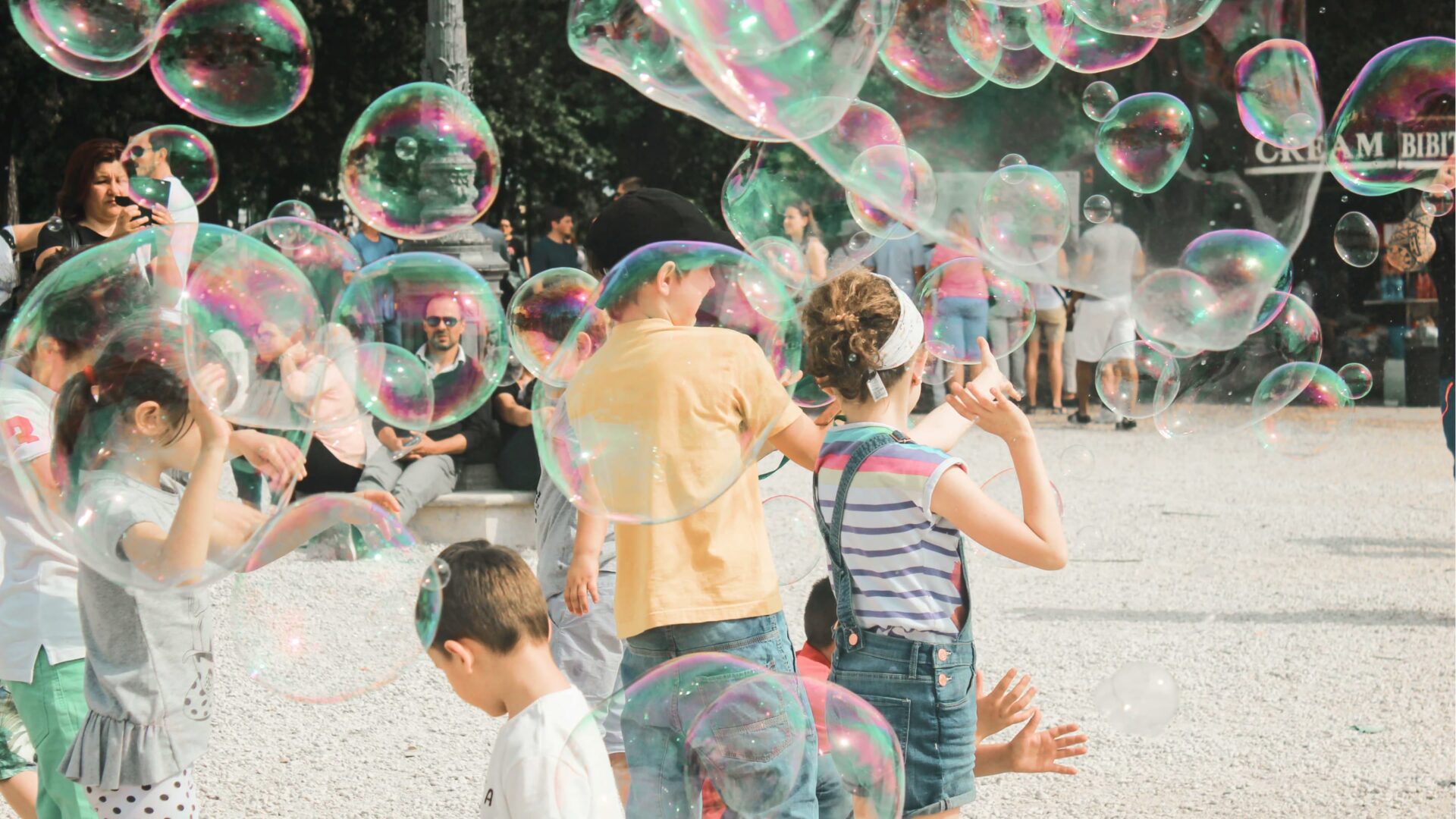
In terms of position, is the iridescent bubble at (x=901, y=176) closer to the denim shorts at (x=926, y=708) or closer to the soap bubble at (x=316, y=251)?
the denim shorts at (x=926, y=708)

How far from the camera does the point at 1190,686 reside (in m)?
4.79

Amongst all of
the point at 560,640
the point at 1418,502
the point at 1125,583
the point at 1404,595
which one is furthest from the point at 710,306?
the point at 1418,502

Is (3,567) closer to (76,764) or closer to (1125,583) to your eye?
(76,764)

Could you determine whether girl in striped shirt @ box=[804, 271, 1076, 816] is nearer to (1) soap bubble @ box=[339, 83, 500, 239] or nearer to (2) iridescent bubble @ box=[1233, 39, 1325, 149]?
(2) iridescent bubble @ box=[1233, 39, 1325, 149]

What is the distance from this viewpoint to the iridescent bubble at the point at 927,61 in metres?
3.38

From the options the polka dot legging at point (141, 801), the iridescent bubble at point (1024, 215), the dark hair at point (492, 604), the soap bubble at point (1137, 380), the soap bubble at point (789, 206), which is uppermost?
the soap bubble at point (789, 206)


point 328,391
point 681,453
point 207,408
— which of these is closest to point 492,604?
point 681,453

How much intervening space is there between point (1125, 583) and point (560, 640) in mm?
3478

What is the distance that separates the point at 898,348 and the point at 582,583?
0.93m

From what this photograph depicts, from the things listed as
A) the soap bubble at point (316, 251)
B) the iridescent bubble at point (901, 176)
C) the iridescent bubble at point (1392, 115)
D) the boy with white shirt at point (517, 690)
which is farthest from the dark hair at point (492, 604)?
the iridescent bubble at point (1392, 115)

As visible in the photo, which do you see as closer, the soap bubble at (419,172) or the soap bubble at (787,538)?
the soap bubble at (419,172)

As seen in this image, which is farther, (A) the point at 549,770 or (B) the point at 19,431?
(B) the point at 19,431

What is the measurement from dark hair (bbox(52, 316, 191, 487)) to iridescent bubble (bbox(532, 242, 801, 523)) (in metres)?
0.70

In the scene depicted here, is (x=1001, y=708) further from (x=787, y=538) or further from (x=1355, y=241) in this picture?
(x=787, y=538)
